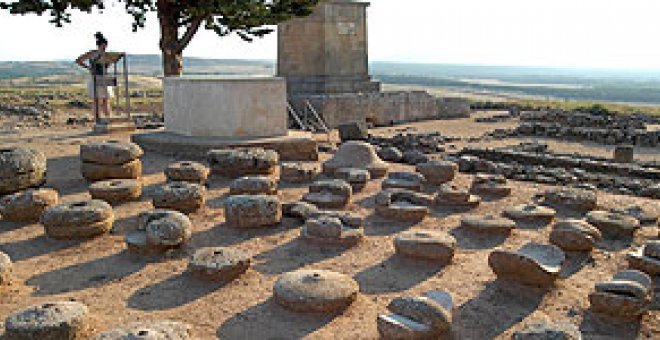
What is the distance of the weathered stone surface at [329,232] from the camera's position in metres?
7.05

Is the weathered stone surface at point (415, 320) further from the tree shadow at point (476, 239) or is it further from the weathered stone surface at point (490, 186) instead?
the weathered stone surface at point (490, 186)

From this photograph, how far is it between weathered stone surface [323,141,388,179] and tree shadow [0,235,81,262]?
492 cm

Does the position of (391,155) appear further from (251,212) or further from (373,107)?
(373,107)

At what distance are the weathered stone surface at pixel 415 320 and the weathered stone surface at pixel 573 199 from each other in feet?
15.3

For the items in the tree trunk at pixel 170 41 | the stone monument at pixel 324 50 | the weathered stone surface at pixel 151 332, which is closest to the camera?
the weathered stone surface at pixel 151 332

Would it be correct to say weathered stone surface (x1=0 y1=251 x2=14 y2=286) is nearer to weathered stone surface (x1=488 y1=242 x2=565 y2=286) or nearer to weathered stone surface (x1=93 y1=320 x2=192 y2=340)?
weathered stone surface (x1=93 y1=320 x2=192 y2=340)

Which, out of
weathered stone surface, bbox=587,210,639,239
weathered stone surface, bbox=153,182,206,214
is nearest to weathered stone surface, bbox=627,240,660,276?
weathered stone surface, bbox=587,210,639,239

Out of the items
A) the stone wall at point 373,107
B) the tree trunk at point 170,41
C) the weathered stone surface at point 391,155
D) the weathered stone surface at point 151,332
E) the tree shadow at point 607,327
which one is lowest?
the tree shadow at point 607,327

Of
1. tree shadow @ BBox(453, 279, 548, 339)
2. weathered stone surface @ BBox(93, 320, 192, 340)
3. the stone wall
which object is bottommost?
tree shadow @ BBox(453, 279, 548, 339)

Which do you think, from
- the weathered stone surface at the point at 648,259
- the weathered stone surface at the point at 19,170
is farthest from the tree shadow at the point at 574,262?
the weathered stone surface at the point at 19,170

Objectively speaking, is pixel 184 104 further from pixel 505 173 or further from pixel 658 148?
pixel 658 148

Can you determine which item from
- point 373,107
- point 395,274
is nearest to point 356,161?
point 395,274

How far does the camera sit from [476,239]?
750 centimetres

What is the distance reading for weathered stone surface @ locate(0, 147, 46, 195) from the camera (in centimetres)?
822
